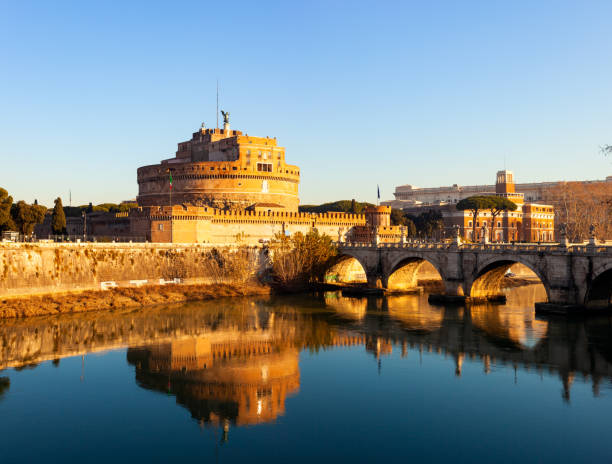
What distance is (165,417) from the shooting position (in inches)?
974

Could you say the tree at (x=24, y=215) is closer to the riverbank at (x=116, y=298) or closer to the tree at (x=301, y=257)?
the riverbank at (x=116, y=298)

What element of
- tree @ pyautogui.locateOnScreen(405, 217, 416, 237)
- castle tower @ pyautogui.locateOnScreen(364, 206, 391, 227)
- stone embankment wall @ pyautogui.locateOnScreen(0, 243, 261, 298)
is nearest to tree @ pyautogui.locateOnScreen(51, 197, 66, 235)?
stone embankment wall @ pyautogui.locateOnScreen(0, 243, 261, 298)

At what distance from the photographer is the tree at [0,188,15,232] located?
52719 millimetres

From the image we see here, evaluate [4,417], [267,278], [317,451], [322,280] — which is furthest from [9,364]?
[322,280]

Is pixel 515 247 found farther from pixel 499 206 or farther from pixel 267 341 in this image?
pixel 499 206

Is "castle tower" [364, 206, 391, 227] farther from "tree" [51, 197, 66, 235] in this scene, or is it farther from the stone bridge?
"tree" [51, 197, 66, 235]

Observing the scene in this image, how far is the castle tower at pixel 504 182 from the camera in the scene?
145175 millimetres

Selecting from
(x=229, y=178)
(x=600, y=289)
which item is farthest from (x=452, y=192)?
(x=600, y=289)

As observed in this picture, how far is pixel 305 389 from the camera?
2836 centimetres

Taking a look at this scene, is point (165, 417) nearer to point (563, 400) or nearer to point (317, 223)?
point (563, 400)

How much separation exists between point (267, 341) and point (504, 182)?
12098 cm

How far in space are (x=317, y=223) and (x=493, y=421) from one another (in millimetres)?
53669

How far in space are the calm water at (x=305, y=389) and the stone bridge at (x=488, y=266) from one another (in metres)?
3.43

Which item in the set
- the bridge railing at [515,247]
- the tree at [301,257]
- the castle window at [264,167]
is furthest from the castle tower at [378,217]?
the tree at [301,257]
